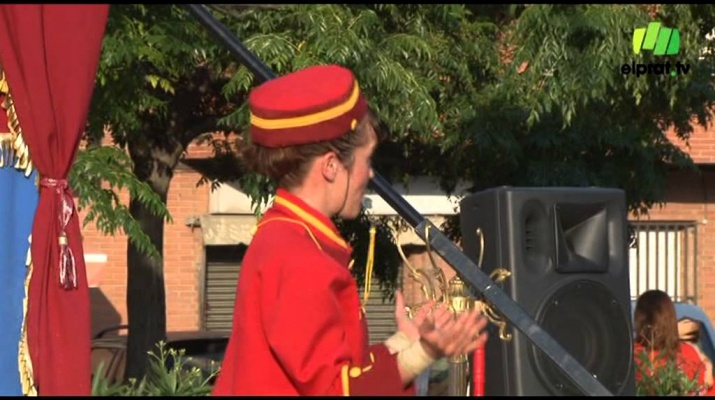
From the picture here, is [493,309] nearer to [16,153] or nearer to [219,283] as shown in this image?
[16,153]

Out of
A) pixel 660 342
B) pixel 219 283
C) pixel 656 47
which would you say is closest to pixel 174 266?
pixel 219 283

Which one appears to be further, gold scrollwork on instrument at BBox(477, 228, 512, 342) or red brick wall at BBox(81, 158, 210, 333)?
red brick wall at BBox(81, 158, 210, 333)

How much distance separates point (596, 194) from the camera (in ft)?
18.6

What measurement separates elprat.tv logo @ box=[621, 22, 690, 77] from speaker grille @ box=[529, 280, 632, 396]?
119 inches

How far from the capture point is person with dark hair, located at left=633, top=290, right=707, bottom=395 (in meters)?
6.29

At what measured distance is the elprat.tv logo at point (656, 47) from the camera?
8320 mm

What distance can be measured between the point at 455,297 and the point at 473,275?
0.57 meters

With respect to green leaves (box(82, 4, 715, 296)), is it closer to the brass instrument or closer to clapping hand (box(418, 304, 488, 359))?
the brass instrument

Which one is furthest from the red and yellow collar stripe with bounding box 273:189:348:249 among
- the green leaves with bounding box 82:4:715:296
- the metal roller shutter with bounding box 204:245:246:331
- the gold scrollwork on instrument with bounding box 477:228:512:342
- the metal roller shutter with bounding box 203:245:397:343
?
the metal roller shutter with bounding box 204:245:246:331

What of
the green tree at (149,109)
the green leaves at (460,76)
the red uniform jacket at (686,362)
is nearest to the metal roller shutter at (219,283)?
the green tree at (149,109)

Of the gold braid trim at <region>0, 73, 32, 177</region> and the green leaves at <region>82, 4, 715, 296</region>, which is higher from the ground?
the green leaves at <region>82, 4, 715, 296</region>

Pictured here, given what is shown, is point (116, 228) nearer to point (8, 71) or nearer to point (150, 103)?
point (150, 103)

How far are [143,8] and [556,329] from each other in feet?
11.6

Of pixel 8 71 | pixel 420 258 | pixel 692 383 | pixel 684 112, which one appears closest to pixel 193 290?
pixel 420 258
